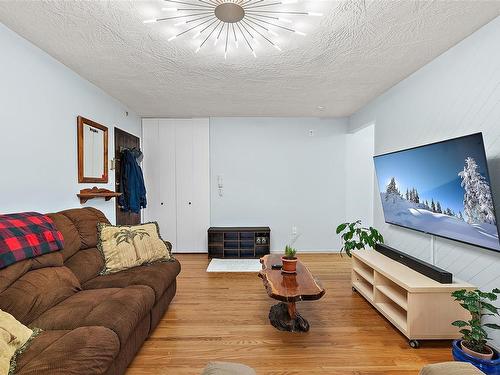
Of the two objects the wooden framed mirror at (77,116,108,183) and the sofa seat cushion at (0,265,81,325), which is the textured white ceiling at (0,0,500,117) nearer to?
the wooden framed mirror at (77,116,108,183)

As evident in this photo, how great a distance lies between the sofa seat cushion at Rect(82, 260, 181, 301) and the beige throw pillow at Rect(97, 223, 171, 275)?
7cm

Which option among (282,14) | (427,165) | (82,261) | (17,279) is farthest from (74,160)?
(427,165)

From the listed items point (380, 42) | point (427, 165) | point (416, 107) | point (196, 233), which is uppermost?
point (380, 42)

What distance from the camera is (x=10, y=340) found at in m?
1.24

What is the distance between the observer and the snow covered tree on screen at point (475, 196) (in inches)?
69.5

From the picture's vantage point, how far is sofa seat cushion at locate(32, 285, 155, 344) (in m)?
1.53

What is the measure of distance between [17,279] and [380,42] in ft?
10.1

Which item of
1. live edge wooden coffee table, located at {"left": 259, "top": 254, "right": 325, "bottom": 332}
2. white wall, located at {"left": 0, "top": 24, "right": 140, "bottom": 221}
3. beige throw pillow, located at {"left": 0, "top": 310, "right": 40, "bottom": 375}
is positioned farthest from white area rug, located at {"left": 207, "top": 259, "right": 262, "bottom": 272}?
beige throw pillow, located at {"left": 0, "top": 310, "right": 40, "bottom": 375}

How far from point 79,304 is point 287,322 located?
1.61 metres

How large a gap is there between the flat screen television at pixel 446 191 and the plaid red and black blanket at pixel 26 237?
9.91 feet

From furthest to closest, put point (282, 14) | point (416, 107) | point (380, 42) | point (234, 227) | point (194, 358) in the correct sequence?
point (234, 227)
point (416, 107)
point (380, 42)
point (194, 358)
point (282, 14)

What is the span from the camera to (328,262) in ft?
13.8

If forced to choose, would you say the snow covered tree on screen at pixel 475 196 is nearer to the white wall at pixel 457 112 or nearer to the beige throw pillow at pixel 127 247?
the white wall at pixel 457 112

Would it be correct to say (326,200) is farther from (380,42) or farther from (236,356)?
(236,356)
